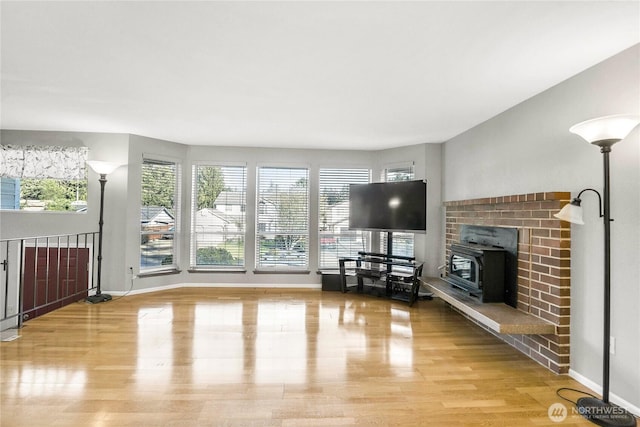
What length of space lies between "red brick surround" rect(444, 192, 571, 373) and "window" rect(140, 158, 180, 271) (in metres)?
4.67

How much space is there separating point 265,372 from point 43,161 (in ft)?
15.1

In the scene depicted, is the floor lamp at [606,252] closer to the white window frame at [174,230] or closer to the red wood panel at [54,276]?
the white window frame at [174,230]

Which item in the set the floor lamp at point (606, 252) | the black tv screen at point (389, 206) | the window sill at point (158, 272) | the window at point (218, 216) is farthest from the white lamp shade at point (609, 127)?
the window sill at point (158, 272)

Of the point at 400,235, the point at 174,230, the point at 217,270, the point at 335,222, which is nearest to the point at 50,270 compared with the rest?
the point at 174,230

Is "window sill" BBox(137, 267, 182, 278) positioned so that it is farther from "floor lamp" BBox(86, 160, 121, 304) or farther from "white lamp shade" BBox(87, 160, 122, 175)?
"white lamp shade" BBox(87, 160, 122, 175)

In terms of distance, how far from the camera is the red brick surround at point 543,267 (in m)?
2.47

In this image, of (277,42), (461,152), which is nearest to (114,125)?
(277,42)

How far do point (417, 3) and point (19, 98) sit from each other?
3947mm

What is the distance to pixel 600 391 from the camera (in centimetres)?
222

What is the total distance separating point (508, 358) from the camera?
2.79m

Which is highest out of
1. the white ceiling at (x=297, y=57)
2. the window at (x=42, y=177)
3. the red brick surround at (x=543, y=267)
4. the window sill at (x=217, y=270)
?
the white ceiling at (x=297, y=57)

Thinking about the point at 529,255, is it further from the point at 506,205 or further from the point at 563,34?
the point at 563,34

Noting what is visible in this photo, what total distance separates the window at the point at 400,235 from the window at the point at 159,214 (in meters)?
3.51

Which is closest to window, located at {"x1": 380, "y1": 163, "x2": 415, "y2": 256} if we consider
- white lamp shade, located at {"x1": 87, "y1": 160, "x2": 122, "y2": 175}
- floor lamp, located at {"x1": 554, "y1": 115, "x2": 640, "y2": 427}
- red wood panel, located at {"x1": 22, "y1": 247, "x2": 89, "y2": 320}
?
Answer: floor lamp, located at {"x1": 554, "y1": 115, "x2": 640, "y2": 427}
